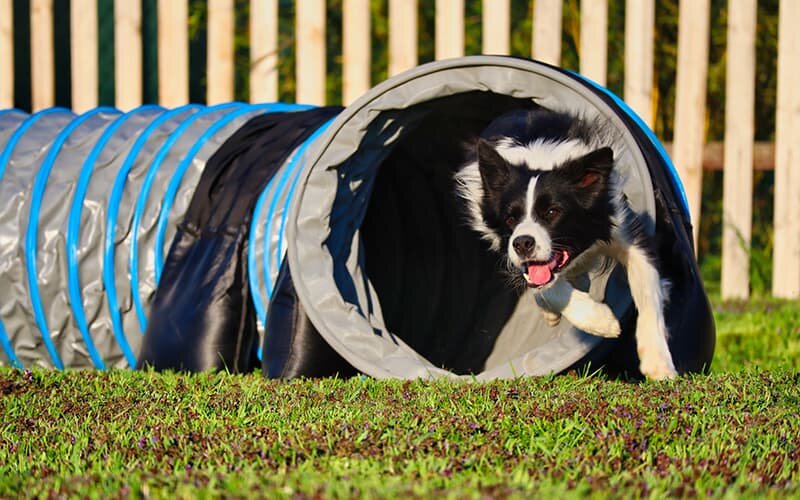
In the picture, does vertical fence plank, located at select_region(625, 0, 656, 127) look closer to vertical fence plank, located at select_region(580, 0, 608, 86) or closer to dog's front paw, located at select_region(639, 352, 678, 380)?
vertical fence plank, located at select_region(580, 0, 608, 86)

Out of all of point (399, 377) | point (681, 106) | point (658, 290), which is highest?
point (681, 106)

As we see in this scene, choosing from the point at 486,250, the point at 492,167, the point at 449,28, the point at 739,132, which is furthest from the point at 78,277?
the point at 739,132

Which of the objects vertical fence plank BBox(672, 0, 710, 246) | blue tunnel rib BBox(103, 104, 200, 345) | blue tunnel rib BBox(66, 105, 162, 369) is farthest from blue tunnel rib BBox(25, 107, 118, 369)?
vertical fence plank BBox(672, 0, 710, 246)

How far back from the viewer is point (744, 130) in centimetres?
886

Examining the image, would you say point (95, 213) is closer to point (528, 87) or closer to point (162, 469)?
point (528, 87)

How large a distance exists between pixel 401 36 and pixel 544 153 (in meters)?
3.96

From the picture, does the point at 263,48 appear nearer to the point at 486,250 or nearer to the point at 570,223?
the point at 486,250

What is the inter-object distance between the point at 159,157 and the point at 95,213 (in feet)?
1.54

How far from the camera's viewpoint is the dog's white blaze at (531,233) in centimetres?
489

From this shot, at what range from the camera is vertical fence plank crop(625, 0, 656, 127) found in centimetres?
875

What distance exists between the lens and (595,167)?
500 cm

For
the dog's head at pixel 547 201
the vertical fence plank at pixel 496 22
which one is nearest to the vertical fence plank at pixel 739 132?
the vertical fence plank at pixel 496 22

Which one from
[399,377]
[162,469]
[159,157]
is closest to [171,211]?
[159,157]

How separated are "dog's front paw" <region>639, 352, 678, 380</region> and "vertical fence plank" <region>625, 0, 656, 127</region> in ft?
13.3
